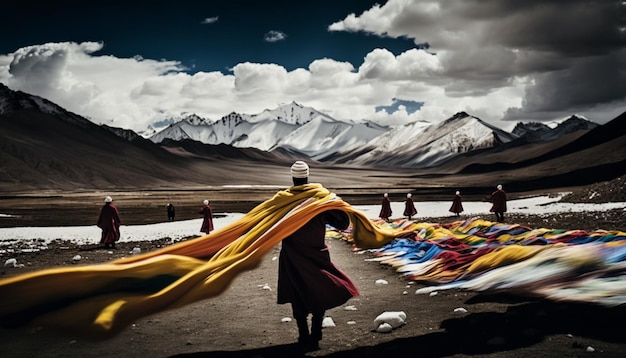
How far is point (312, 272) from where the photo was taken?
6.07 m

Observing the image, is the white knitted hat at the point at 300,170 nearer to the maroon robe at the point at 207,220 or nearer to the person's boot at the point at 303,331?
the person's boot at the point at 303,331

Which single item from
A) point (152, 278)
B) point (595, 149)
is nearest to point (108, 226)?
point (152, 278)

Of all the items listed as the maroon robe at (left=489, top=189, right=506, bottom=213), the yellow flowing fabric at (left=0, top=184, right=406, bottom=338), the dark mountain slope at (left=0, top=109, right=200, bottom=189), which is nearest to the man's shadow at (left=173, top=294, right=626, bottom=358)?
the yellow flowing fabric at (left=0, top=184, right=406, bottom=338)

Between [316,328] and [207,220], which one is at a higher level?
[207,220]

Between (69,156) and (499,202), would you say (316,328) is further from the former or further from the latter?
(69,156)

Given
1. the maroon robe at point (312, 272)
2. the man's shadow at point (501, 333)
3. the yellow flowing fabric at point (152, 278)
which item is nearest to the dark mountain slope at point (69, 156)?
the yellow flowing fabric at point (152, 278)

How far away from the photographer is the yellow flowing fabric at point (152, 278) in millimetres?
5410

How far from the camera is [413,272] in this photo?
10.8 meters

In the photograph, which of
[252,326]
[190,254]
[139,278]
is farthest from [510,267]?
[139,278]

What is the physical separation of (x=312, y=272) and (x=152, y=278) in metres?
1.85

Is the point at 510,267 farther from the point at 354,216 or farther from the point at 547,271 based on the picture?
the point at 354,216

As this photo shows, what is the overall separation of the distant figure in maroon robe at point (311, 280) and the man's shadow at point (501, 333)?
40 centimetres

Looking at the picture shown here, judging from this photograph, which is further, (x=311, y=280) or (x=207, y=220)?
(x=207, y=220)

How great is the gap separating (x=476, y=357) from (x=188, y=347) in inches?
132
